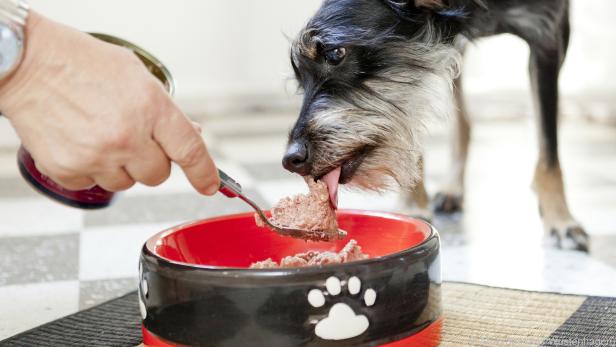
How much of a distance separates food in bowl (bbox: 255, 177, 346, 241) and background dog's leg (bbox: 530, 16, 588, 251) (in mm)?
653

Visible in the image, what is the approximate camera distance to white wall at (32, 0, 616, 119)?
133 inches

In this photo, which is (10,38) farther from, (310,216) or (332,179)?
(332,179)

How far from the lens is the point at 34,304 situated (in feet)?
4.13

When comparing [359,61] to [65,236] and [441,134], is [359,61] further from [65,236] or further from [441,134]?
[441,134]

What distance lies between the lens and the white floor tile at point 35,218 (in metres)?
1.79

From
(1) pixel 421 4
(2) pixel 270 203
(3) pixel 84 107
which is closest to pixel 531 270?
(1) pixel 421 4

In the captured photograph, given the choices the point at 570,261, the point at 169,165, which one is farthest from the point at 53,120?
the point at 570,261

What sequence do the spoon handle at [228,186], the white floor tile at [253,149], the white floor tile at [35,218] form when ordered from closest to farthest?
the spoon handle at [228,186] < the white floor tile at [35,218] < the white floor tile at [253,149]

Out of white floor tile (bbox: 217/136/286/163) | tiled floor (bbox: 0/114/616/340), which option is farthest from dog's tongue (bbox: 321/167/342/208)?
white floor tile (bbox: 217/136/286/163)

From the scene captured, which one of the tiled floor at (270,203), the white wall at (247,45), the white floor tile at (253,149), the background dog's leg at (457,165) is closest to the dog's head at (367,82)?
the tiled floor at (270,203)

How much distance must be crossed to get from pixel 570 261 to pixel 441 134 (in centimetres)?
189

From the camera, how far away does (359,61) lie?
1.41 meters

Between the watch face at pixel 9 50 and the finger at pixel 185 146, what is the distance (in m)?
0.14

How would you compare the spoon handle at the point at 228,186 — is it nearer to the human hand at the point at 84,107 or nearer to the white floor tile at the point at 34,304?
the human hand at the point at 84,107
